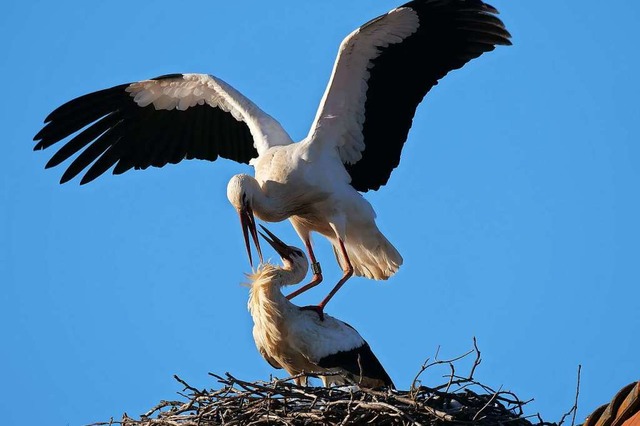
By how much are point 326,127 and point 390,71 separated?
0.54 metres

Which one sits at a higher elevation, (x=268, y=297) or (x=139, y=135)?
(x=139, y=135)

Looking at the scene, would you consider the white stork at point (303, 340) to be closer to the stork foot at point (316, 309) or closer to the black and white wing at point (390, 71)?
the stork foot at point (316, 309)

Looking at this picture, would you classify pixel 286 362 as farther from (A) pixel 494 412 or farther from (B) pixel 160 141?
(B) pixel 160 141

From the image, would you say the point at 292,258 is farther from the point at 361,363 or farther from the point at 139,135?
the point at 139,135

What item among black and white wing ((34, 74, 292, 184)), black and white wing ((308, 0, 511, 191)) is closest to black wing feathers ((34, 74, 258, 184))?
black and white wing ((34, 74, 292, 184))

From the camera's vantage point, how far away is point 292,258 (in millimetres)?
7324

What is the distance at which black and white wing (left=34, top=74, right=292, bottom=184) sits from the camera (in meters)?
8.70

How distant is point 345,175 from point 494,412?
8.93 ft

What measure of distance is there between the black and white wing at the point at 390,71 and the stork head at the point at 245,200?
664 mm

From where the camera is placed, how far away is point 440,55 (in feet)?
26.7

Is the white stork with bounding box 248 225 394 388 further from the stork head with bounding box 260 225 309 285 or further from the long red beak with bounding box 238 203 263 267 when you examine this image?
the long red beak with bounding box 238 203 263 267

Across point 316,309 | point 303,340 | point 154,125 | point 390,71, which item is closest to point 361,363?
point 303,340

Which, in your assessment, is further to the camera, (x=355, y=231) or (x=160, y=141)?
(x=160, y=141)

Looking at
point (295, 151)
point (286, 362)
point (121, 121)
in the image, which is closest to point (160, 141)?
point (121, 121)
